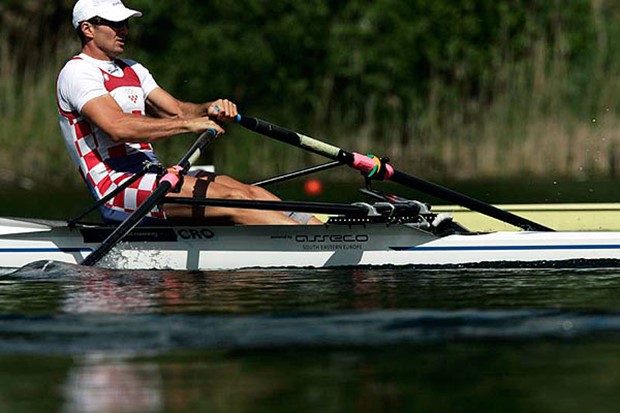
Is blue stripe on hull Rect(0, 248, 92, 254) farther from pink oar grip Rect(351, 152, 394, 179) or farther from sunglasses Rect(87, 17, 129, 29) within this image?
pink oar grip Rect(351, 152, 394, 179)

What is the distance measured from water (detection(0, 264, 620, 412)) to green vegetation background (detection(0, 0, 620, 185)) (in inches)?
374

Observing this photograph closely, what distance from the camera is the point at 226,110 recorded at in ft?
32.8

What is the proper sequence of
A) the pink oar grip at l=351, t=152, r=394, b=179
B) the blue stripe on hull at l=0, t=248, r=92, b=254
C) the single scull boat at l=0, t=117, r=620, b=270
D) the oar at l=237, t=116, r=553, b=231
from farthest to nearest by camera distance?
1. the pink oar grip at l=351, t=152, r=394, b=179
2. the oar at l=237, t=116, r=553, b=231
3. the blue stripe on hull at l=0, t=248, r=92, b=254
4. the single scull boat at l=0, t=117, r=620, b=270

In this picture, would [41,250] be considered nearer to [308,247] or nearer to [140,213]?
[140,213]

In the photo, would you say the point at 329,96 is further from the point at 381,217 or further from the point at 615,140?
the point at 381,217

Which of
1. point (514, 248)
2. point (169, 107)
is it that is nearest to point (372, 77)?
point (169, 107)

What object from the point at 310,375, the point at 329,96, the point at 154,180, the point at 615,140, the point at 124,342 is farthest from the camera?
the point at 329,96

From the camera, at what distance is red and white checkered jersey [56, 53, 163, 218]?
32.7 feet

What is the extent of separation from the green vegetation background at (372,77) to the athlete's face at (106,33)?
9.16m

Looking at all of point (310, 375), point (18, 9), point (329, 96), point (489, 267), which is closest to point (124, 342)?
point (310, 375)

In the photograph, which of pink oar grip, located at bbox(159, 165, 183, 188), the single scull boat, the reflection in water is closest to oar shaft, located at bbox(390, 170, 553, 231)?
the single scull boat

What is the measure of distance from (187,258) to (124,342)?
2.64 m

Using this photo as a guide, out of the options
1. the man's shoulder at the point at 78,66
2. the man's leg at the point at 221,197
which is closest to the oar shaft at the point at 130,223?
the man's leg at the point at 221,197

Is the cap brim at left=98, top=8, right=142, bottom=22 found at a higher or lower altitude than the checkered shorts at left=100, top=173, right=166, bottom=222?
higher
